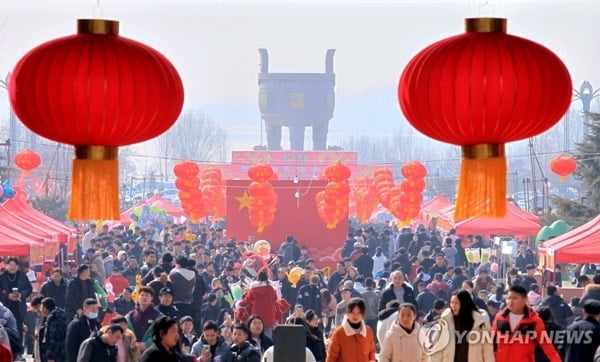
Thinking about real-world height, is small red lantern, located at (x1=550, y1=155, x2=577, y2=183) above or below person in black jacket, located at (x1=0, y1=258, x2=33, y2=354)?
above

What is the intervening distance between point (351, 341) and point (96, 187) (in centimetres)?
354

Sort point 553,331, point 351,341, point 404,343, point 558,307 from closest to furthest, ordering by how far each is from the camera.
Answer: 1. point 351,341
2. point 404,343
3. point 553,331
4. point 558,307

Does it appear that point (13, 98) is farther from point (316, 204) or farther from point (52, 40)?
point (316, 204)

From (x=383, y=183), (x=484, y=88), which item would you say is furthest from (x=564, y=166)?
(x=484, y=88)

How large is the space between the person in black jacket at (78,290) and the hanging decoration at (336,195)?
16.0 meters

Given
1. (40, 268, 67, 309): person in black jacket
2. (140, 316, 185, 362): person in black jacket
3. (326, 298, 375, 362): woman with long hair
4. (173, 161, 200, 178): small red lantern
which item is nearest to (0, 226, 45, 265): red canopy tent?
(40, 268, 67, 309): person in black jacket

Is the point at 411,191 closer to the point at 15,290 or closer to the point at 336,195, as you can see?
the point at 336,195

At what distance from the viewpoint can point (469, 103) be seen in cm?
616

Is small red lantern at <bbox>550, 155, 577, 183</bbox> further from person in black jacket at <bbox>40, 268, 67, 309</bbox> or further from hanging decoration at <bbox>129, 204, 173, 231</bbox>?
hanging decoration at <bbox>129, 204, 173, 231</bbox>

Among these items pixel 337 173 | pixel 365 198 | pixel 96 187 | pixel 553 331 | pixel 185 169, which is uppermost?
pixel 96 187

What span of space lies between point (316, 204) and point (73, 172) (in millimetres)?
24801

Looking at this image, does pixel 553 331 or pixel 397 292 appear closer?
pixel 553 331

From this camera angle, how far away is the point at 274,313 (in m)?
13.7

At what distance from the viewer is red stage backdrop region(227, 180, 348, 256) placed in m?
31.1
